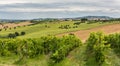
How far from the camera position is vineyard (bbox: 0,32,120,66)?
2215 inches

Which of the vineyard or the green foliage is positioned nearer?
the green foliage

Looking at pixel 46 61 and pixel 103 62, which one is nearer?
pixel 103 62

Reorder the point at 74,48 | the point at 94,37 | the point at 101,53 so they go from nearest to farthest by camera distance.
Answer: the point at 101,53 < the point at 94,37 < the point at 74,48

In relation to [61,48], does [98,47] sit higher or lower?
higher

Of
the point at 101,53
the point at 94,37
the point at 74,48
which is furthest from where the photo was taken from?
the point at 74,48

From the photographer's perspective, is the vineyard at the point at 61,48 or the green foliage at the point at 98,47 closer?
the green foliage at the point at 98,47

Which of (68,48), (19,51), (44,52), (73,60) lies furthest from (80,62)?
(19,51)

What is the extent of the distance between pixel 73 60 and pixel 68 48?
3.98 m

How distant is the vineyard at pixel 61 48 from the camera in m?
56.2

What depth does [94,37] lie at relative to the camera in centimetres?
5894

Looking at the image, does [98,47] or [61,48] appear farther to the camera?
[61,48]

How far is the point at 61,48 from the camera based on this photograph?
5984cm

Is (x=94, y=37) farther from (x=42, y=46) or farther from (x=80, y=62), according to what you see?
(x=42, y=46)

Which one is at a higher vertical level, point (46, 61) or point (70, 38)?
point (70, 38)
